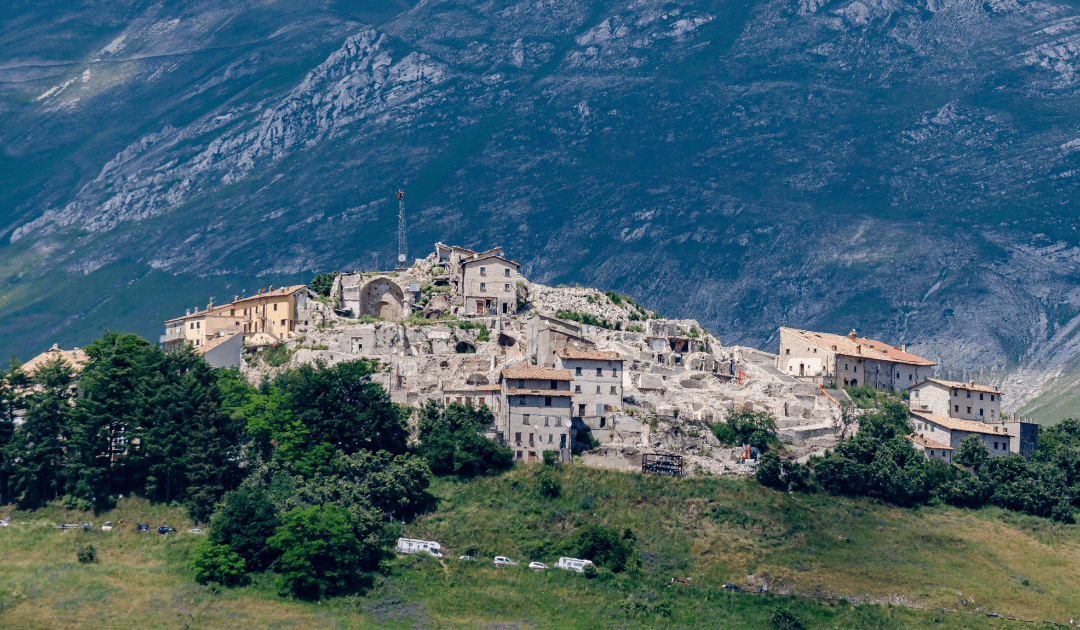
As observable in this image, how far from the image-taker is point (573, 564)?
319ft

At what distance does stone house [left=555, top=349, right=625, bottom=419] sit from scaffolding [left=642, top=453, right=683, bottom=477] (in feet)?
19.6

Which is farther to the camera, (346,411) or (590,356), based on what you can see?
(590,356)

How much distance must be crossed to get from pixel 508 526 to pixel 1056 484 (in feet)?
149

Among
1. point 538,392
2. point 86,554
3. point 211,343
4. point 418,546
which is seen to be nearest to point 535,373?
point 538,392

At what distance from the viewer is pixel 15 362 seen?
109625 millimetres

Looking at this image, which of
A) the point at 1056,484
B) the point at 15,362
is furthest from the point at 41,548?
the point at 1056,484

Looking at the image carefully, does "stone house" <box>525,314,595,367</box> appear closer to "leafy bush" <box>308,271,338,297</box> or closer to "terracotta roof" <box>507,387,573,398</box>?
"terracotta roof" <box>507,387,573,398</box>

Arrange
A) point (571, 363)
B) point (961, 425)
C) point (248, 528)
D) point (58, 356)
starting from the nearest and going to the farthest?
point (248, 528)
point (571, 363)
point (961, 425)
point (58, 356)

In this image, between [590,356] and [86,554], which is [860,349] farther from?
[86,554]

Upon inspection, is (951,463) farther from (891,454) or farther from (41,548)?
(41,548)

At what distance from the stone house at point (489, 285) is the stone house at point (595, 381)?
19.0m

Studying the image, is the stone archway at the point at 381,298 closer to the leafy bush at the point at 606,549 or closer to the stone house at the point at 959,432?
the leafy bush at the point at 606,549

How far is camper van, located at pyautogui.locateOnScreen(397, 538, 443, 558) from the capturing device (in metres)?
97.9

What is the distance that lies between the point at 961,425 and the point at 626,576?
4197 cm
